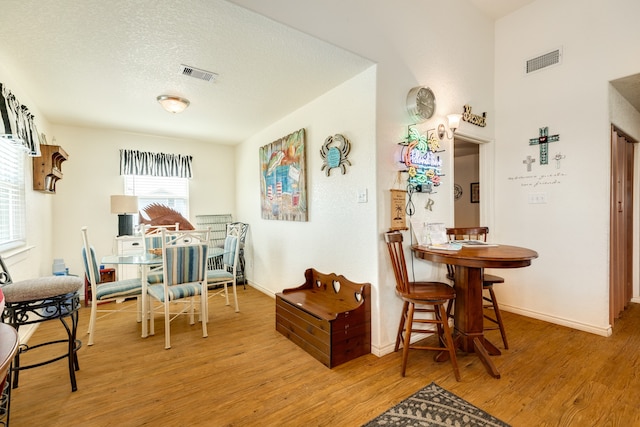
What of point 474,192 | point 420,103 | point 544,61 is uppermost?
point 544,61

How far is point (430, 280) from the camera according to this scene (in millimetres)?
2934

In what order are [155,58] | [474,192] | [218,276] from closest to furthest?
[155,58]
[218,276]
[474,192]

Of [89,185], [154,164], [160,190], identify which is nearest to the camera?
[89,185]

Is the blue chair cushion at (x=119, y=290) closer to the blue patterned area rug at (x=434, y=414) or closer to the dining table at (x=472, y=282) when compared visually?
the blue patterned area rug at (x=434, y=414)

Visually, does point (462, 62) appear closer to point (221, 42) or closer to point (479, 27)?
point (479, 27)

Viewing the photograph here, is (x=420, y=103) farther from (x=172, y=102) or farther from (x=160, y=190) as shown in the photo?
(x=160, y=190)

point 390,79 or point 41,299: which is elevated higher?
point 390,79

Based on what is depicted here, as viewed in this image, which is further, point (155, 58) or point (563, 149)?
point (563, 149)

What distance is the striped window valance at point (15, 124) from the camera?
2191mm

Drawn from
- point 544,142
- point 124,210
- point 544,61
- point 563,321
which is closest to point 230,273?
point 124,210

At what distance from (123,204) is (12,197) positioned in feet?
4.61

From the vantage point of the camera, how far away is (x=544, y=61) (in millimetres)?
3299

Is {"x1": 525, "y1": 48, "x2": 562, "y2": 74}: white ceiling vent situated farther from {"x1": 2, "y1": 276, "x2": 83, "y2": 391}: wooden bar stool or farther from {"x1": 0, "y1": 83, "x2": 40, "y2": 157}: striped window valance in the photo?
{"x1": 0, "y1": 83, "x2": 40, "y2": 157}: striped window valance

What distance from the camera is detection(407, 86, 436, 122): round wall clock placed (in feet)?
8.93
